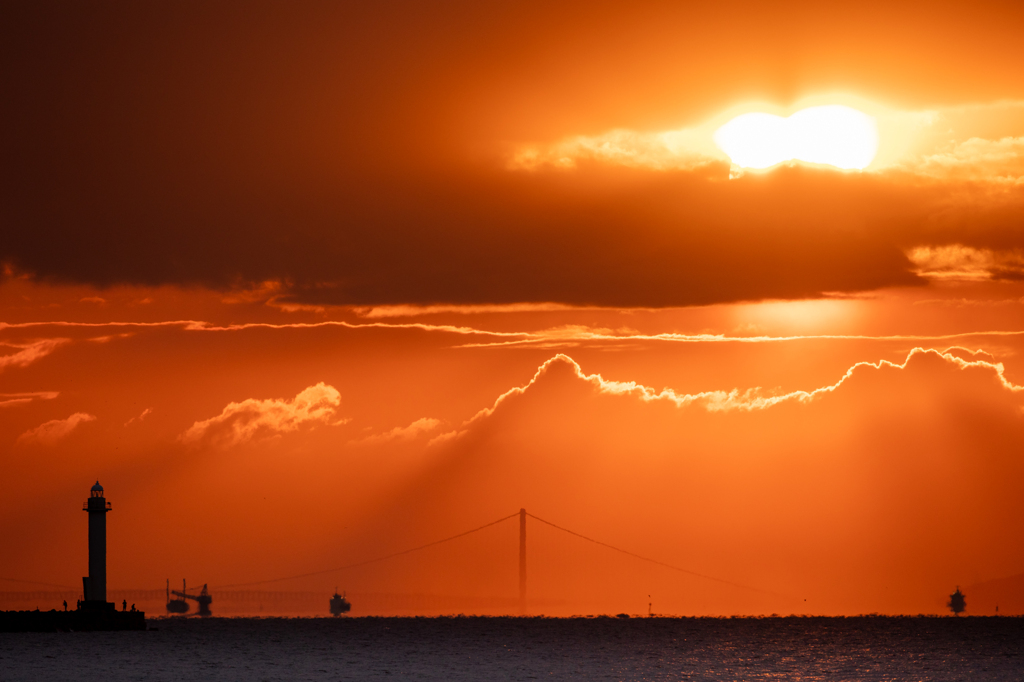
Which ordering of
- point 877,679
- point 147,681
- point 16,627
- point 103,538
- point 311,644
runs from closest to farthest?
point 147,681, point 877,679, point 103,538, point 16,627, point 311,644

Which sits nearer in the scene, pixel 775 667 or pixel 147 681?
pixel 147 681

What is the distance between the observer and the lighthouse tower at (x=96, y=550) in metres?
122

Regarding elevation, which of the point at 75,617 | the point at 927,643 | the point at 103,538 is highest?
the point at 103,538

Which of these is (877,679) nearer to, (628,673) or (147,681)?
(628,673)

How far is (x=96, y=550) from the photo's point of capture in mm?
122688

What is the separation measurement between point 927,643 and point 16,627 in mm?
121853

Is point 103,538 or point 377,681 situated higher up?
point 103,538

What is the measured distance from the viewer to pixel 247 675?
100 metres

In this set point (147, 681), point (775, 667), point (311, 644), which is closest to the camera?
point (147, 681)

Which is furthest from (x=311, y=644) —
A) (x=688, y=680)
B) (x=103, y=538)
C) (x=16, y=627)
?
(x=688, y=680)

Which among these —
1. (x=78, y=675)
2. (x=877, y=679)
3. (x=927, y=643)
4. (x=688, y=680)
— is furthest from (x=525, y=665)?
(x=927, y=643)

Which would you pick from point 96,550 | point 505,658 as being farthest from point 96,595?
point 505,658

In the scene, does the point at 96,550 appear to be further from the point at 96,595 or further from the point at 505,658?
the point at 505,658

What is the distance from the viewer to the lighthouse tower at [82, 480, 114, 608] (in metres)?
122
